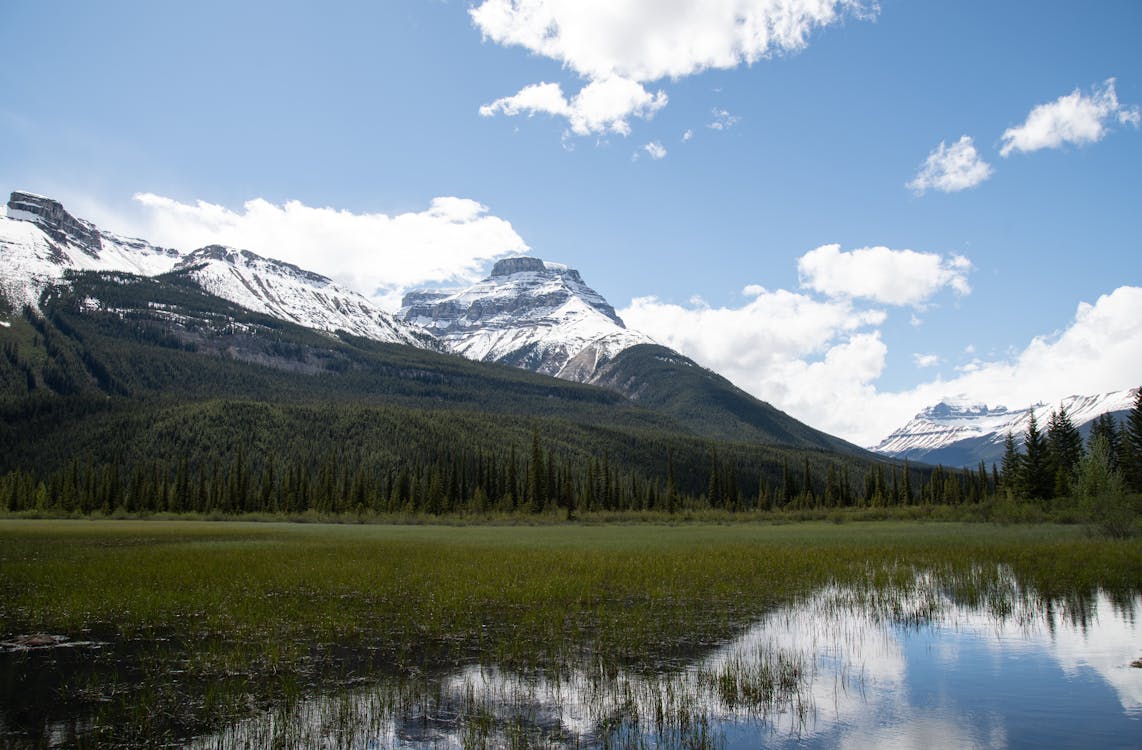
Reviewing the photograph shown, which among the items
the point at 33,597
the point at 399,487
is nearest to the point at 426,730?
the point at 33,597

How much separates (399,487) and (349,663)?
401ft

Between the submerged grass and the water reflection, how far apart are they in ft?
2.46

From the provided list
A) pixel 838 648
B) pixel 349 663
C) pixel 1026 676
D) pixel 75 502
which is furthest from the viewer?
pixel 75 502

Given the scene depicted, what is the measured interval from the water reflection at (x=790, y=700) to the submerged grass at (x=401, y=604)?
75 centimetres

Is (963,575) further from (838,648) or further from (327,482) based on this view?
(327,482)

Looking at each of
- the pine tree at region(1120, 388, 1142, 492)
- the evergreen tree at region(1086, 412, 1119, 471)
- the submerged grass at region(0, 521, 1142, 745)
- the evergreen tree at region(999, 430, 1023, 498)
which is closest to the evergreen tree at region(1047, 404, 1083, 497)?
the evergreen tree at region(1086, 412, 1119, 471)

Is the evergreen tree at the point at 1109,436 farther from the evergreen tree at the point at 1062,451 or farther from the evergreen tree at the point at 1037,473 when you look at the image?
the evergreen tree at the point at 1037,473

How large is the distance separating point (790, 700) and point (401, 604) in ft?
47.8

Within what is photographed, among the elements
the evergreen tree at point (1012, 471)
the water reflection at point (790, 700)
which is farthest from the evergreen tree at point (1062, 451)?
the water reflection at point (790, 700)

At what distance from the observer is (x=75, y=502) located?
411ft

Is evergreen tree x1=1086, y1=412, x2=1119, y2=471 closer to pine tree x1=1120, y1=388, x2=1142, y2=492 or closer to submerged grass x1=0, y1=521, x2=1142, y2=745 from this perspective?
pine tree x1=1120, y1=388, x2=1142, y2=492

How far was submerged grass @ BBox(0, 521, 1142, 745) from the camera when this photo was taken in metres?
14.8

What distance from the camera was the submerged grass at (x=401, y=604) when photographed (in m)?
14.8

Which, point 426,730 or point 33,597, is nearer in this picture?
point 426,730
